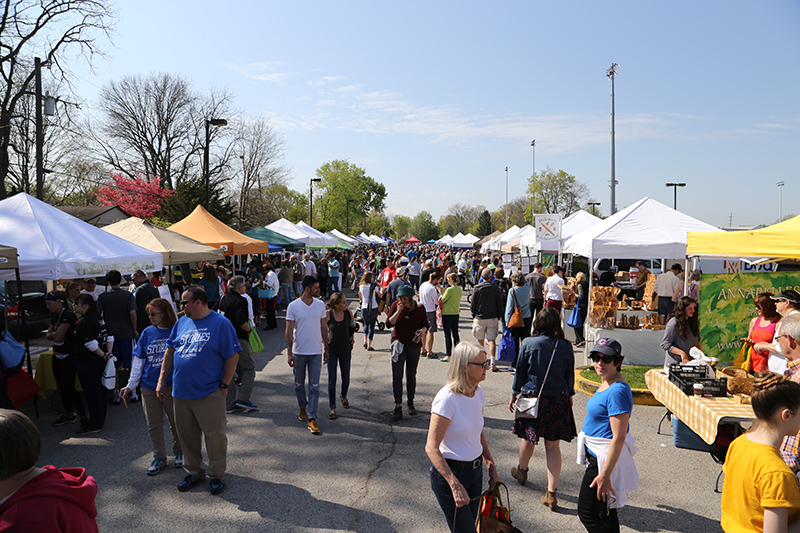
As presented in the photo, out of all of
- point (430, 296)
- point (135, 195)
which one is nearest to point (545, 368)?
point (430, 296)

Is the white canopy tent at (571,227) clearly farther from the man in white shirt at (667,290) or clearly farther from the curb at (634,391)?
the curb at (634,391)

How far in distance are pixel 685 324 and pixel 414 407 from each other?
393 centimetres

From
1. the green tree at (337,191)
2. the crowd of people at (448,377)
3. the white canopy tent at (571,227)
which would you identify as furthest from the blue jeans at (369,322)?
the green tree at (337,191)

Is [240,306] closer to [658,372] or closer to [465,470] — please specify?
[465,470]

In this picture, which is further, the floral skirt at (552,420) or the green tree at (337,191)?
the green tree at (337,191)

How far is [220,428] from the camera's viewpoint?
4.65 metres

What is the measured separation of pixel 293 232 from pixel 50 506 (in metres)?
21.8

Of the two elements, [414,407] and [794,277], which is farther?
[794,277]

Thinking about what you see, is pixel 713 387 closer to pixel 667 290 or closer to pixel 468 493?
pixel 468 493

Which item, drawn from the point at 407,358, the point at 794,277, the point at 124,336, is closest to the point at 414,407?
the point at 407,358

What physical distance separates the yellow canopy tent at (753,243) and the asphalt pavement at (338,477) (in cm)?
258

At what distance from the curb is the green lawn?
0.55 ft

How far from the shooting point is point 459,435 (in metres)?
2.99

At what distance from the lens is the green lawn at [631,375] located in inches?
317
